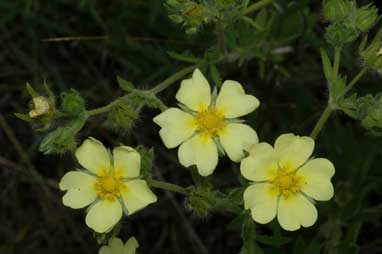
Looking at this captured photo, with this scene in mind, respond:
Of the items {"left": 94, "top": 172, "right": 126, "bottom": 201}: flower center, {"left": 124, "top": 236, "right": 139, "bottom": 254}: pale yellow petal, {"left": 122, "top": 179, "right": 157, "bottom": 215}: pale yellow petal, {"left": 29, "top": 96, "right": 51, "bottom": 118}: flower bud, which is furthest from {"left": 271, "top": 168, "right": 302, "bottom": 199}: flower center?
{"left": 29, "top": 96, "right": 51, "bottom": 118}: flower bud

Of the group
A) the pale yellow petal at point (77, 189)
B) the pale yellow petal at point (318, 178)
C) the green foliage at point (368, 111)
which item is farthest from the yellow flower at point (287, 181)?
the pale yellow petal at point (77, 189)

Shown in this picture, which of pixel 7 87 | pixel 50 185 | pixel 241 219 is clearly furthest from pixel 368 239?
pixel 7 87

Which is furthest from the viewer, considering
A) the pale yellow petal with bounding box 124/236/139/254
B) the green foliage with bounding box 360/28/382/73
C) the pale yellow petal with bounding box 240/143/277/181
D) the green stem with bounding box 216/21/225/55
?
the green stem with bounding box 216/21/225/55

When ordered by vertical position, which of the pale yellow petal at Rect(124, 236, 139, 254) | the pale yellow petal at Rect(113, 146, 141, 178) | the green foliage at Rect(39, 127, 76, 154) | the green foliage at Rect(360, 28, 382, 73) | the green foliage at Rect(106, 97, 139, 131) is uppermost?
the green foliage at Rect(360, 28, 382, 73)

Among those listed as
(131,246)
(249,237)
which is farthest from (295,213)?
(131,246)

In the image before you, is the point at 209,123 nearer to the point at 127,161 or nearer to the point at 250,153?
the point at 250,153

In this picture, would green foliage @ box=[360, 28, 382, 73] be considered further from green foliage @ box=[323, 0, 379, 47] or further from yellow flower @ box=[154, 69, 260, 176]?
yellow flower @ box=[154, 69, 260, 176]
